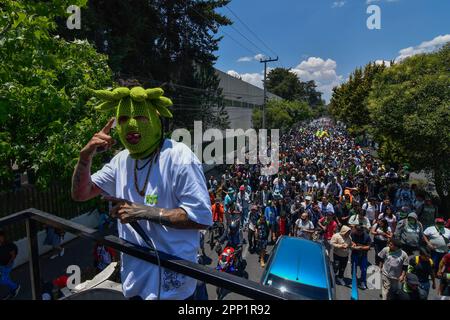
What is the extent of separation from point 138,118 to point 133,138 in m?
0.11

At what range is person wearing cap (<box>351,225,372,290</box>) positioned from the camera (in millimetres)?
7809

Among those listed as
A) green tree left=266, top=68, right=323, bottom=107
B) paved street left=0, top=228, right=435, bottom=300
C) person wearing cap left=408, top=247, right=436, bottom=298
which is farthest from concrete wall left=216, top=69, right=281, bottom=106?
green tree left=266, top=68, right=323, bottom=107

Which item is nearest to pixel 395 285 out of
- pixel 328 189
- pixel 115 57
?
pixel 328 189

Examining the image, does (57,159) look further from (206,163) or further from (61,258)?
(206,163)

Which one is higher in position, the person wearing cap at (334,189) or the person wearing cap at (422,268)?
the person wearing cap at (334,189)

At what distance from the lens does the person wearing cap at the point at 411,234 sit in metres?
7.62

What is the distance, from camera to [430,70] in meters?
14.3

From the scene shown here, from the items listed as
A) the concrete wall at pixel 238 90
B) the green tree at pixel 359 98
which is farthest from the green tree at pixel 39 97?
the green tree at pixel 359 98

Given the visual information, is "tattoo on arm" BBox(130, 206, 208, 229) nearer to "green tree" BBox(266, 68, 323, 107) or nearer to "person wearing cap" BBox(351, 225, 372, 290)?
"person wearing cap" BBox(351, 225, 372, 290)

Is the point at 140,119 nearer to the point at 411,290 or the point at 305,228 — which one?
the point at 411,290

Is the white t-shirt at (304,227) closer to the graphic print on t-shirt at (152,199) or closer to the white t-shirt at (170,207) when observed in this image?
the white t-shirt at (170,207)

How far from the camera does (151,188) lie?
1.64 meters

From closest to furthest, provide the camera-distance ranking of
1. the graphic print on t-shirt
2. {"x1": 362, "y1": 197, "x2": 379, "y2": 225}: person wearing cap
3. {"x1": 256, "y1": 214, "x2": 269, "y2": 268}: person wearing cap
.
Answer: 1. the graphic print on t-shirt
2. {"x1": 256, "y1": 214, "x2": 269, "y2": 268}: person wearing cap
3. {"x1": 362, "y1": 197, "x2": 379, "y2": 225}: person wearing cap

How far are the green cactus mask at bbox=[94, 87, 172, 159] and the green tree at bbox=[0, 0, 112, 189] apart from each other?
3.53m
